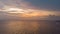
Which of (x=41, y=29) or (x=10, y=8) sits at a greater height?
(x=10, y=8)

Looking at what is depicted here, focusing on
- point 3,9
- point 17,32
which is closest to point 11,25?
point 17,32

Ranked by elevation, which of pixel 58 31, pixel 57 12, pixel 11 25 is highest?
pixel 57 12

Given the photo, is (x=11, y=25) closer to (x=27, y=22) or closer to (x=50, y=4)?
(x=27, y=22)

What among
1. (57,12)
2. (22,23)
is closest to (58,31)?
(57,12)

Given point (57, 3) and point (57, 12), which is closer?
point (57, 3)

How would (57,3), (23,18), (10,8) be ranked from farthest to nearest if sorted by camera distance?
(23,18), (10,8), (57,3)

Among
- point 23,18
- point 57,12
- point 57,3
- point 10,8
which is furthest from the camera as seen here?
point 23,18
